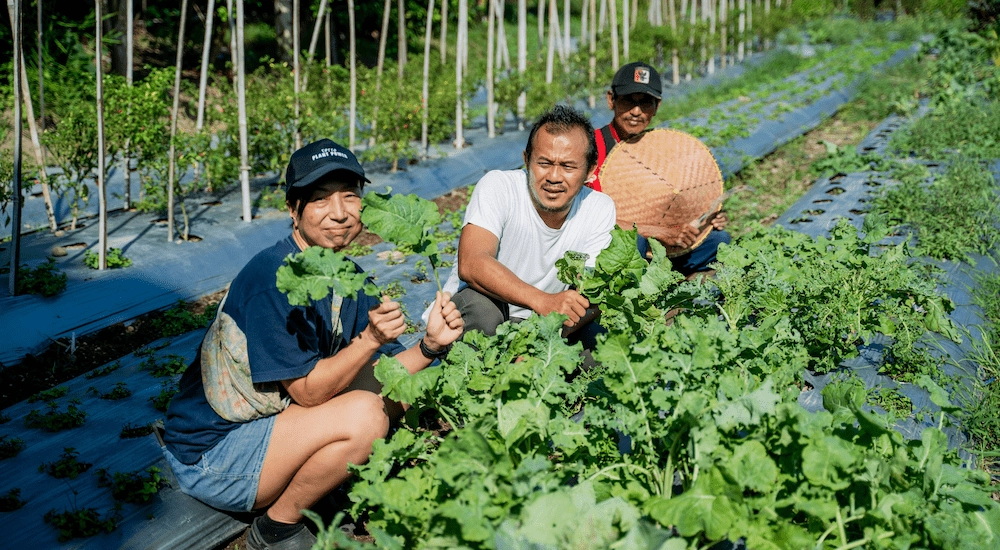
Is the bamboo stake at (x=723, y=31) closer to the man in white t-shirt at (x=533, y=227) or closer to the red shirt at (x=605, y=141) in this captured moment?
the red shirt at (x=605, y=141)

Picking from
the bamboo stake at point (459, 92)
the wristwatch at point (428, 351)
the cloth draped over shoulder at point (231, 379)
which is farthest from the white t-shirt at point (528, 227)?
the bamboo stake at point (459, 92)

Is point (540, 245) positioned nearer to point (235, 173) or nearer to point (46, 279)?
point (46, 279)

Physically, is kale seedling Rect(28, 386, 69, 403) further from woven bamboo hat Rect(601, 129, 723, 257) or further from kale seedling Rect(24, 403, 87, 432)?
woven bamboo hat Rect(601, 129, 723, 257)

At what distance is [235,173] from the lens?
554cm

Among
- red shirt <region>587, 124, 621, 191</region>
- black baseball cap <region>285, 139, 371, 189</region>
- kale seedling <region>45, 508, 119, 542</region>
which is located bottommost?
kale seedling <region>45, 508, 119, 542</region>

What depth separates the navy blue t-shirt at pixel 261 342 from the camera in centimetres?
204

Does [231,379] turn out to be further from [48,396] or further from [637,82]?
[637,82]

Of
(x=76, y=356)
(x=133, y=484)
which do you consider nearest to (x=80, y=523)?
(x=133, y=484)

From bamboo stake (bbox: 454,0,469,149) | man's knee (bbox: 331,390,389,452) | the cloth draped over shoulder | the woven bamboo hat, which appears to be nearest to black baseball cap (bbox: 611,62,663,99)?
the woven bamboo hat

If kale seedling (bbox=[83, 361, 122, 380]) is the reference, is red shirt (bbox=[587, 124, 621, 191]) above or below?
above

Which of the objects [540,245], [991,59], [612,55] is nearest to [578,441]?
[540,245]

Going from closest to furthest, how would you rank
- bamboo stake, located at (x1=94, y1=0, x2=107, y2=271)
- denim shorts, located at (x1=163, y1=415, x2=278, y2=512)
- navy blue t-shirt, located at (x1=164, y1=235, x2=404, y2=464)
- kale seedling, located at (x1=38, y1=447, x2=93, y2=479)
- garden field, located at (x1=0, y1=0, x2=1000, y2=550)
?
garden field, located at (x1=0, y1=0, x2=1000, y2=550)
navy blue t-shirt, located at (x1=164, y1=235, x2=404, y2=464)
denim shorts, located at (x1=163, y1=415, x2=278, y2=512)
kale seedling, located at (x1=38, y1=447, x2=93, y2=479)
bamboo stake, located at (x1=94, y1=0, x2=107, y2=271)

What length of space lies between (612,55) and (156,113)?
6.81 m

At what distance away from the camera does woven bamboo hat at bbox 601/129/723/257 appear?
3.73 meters
